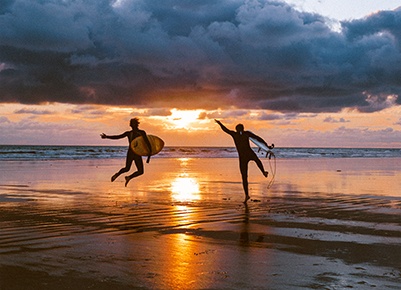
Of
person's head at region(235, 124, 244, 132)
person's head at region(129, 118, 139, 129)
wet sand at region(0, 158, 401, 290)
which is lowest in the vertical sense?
wet sand at region(0, 158, 401, 290)

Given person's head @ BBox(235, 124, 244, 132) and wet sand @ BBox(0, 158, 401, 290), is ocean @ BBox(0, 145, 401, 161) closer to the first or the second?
person's head @ BBox(235, 124, 244, 132)

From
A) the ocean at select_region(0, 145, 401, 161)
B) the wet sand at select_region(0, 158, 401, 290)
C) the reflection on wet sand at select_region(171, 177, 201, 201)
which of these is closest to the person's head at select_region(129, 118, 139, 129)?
the wet sand at select_region(0, 158, 401, 290)

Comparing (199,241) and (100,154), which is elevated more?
(100,154)

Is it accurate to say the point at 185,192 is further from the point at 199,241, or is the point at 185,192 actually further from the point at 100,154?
the point at 100,154

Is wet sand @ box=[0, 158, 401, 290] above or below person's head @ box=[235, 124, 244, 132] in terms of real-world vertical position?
below

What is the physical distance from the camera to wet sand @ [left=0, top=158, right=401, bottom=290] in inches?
223

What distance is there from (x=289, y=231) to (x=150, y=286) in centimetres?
423

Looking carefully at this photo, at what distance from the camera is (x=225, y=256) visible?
6.84 metres

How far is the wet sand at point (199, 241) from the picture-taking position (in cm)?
567

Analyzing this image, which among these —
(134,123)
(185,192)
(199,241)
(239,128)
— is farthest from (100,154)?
(199,241)

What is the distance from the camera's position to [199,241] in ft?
26.1

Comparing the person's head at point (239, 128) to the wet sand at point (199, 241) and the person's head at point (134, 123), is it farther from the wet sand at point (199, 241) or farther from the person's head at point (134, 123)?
the person's head at point (134, 123)

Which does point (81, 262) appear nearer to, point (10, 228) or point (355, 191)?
point (10, 228)

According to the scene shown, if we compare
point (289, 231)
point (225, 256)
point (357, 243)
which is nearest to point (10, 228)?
point (225, 256)
